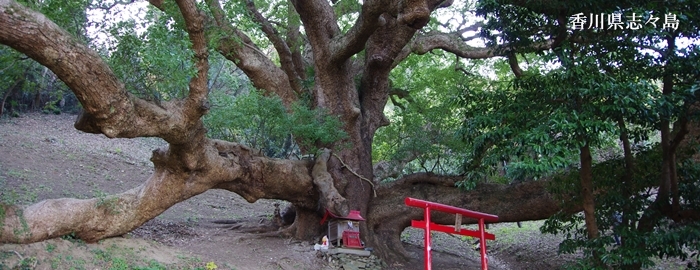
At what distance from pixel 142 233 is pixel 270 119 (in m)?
2.48

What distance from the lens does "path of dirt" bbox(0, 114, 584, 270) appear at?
676 centimetres

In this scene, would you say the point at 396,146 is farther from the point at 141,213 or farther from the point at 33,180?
the point at 33,180

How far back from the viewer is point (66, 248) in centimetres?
648

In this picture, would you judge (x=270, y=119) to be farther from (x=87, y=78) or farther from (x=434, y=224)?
(x=87, y=78)

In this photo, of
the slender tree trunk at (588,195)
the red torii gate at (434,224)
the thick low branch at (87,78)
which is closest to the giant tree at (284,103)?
the thick low branch at (87,78)

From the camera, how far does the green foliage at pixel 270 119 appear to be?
782 cm

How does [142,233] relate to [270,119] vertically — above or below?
below

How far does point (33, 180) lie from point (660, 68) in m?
9.95

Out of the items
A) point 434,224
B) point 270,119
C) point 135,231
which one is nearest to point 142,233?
point 135,231

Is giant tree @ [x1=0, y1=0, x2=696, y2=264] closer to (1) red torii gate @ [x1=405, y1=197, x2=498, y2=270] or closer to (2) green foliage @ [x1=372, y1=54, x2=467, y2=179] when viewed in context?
(2) green foliage @ [x1=372, y1=54, x2=467, y2=179]

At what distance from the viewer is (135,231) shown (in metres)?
8.27

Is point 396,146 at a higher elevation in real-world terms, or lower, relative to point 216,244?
higher

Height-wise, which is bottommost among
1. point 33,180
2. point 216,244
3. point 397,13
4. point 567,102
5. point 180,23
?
point 216,244

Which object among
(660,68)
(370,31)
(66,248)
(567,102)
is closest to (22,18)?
(66,248)
